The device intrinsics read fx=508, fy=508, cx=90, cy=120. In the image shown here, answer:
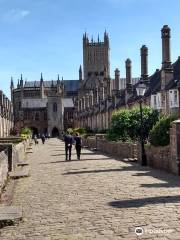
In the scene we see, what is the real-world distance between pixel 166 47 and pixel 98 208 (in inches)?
1584

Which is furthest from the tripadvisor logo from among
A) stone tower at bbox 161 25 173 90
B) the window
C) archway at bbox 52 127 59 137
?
archway at bbox 52 127 59 137

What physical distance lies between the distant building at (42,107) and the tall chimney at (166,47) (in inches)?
3643

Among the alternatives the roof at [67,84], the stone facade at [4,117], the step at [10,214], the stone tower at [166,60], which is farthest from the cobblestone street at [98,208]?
the roof at [67,84]

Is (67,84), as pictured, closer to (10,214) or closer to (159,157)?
(159,157)

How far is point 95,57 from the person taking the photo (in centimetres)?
17438

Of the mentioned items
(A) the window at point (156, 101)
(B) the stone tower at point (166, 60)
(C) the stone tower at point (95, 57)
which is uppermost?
(C) the stone tower at point (95, 57)

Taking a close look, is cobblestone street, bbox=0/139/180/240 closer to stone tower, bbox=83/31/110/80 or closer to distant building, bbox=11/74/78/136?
distant building, bbox=11/74/78/136

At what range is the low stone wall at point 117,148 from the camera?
94.0 ft

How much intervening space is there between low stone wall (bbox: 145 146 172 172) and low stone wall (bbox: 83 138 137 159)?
14.8ft

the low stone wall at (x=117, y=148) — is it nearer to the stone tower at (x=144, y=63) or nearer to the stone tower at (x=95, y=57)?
the stone tower at (x=144, y=63)

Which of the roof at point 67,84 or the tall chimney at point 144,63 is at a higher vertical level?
the roof at point 67,84

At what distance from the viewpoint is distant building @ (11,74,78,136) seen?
15125 cm

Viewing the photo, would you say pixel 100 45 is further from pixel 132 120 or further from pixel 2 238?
pixel 2 238

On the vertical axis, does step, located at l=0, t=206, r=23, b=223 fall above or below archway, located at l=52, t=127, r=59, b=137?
below
